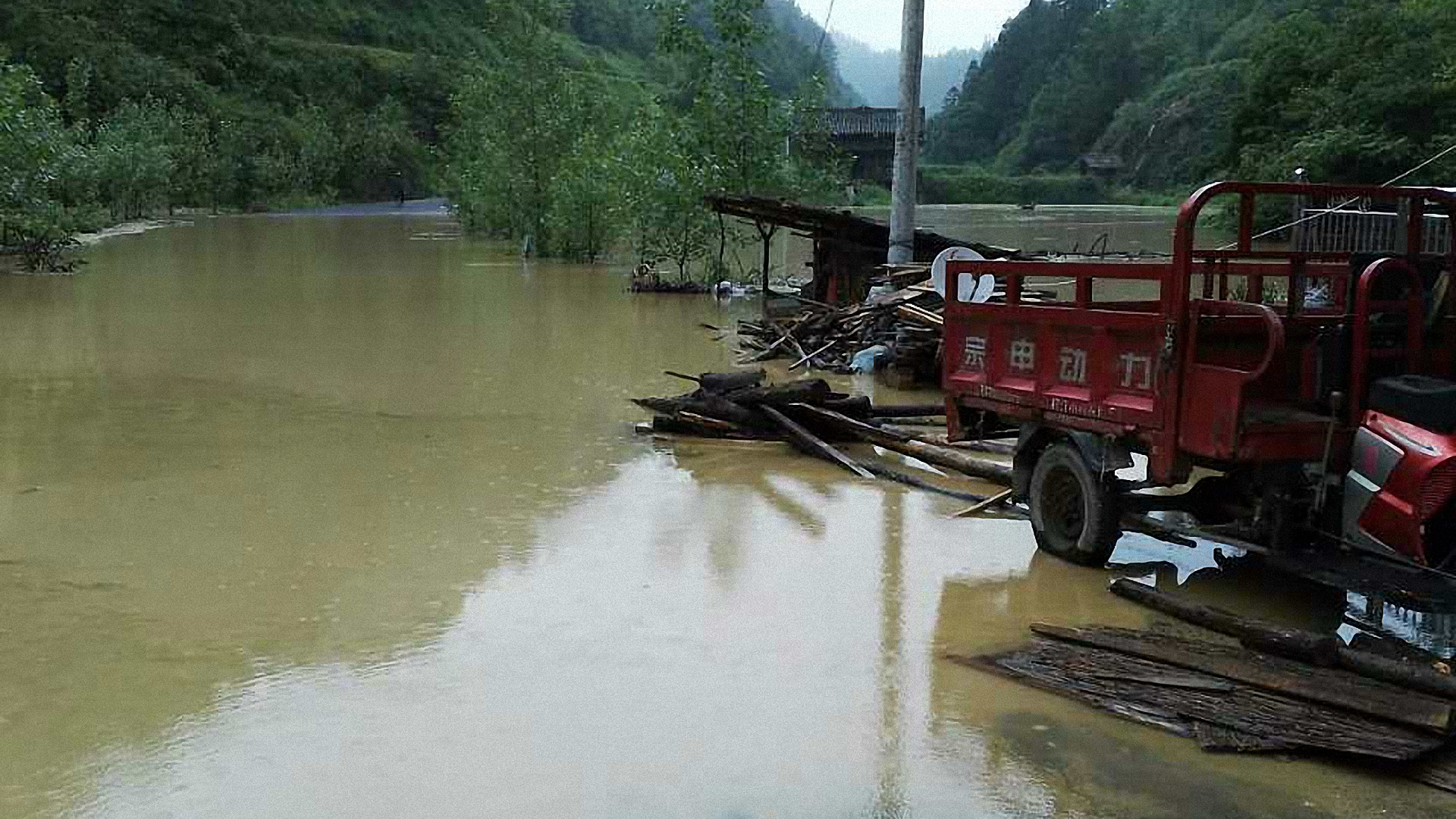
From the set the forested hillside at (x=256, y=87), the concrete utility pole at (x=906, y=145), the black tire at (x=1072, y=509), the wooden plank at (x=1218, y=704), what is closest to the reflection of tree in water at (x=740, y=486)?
the black tire at (x=1072, y=509)

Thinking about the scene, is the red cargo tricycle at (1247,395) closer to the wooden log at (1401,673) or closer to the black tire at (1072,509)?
the black tire at (1072,509)

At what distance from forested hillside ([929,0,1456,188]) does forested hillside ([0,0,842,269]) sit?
14736 millimetres

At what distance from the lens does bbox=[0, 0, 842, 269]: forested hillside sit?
134ft

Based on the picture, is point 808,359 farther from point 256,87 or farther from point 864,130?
point 256,87

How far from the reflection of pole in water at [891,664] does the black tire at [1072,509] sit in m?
0.88

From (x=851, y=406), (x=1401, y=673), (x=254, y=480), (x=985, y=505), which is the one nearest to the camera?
(x=1401, y=673)

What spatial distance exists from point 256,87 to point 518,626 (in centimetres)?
8225

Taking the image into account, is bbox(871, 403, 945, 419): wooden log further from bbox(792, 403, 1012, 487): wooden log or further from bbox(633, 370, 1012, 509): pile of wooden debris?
bbox(792, 403, 1012, 487): wooden log

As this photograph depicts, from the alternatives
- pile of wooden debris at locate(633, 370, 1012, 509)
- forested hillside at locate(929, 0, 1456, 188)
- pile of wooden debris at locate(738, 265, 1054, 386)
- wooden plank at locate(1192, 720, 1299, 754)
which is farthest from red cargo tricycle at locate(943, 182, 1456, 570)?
forested hillside at locate(929, 0, 1456, 188)

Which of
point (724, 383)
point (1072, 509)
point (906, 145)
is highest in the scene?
point (906, 145)

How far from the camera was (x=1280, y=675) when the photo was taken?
5.32 meters

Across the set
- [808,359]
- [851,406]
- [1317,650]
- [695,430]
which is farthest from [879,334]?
[1317,650]

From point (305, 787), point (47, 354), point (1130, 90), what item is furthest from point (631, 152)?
point (1130, 90)

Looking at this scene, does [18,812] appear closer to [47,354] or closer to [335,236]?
[47,354]
